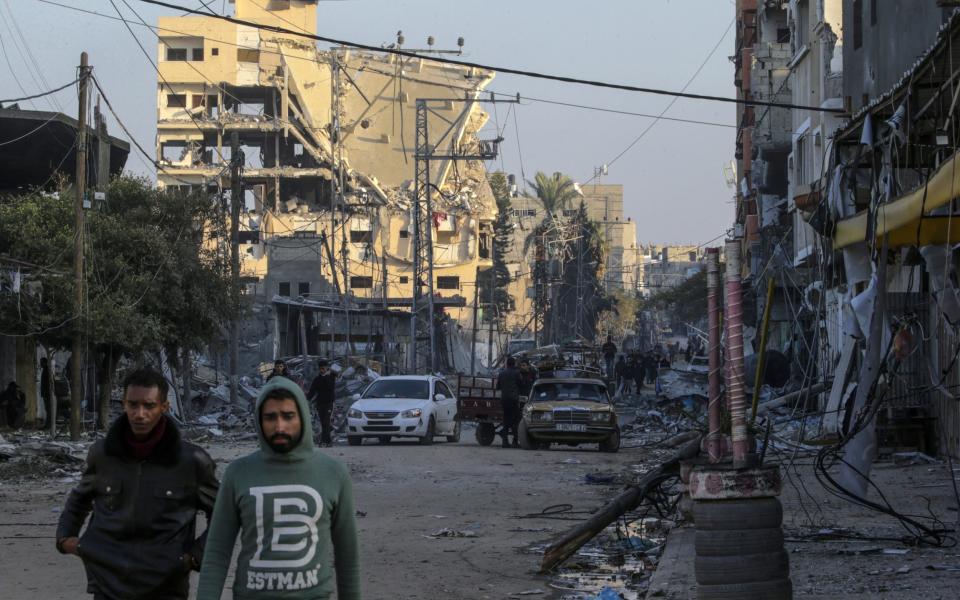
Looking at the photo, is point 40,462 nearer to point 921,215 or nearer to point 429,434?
point 429,434

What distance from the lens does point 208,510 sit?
6.04 m

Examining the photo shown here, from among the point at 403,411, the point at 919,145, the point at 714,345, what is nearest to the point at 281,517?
the point at 714,345

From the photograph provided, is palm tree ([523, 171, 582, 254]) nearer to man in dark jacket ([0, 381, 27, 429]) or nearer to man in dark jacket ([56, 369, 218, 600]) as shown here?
man in dark jacket ([0, 381, 27, 429])

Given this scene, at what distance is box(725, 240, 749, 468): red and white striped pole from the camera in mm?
8523

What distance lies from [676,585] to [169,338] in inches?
1192

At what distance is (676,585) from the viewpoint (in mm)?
10258

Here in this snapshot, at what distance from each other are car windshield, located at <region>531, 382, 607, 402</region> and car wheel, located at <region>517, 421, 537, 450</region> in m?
0.70

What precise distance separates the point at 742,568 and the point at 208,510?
3776 mm

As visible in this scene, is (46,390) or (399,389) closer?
(399,389)

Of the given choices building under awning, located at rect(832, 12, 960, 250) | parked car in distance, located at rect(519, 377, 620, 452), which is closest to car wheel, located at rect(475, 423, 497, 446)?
parked car in distance, located at rect(519, 377, 620, 452)

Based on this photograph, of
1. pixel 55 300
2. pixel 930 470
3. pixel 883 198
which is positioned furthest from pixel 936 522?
pixel 55 300

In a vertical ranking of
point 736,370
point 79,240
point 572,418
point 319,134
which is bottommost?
point 572,418

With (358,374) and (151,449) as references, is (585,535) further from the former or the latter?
(358,374)

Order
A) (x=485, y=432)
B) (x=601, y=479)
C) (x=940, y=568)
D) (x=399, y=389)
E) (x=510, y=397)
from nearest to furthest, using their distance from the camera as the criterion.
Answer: (x=940, y=568) < (x=601, y=479) < (x=510, y=397) < (x=485, y=432) < (x=399, y=389)
